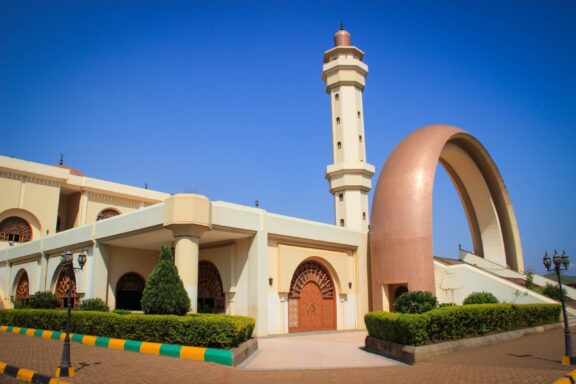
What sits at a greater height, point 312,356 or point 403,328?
point 403,328

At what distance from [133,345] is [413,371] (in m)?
7.35

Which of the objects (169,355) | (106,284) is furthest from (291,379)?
(106,284)

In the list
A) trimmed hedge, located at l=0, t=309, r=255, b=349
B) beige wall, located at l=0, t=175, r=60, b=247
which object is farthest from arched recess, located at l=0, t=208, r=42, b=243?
trimmed hedge, located at l=0, t=309, r=255, b=349

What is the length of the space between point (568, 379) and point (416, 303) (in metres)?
7.09

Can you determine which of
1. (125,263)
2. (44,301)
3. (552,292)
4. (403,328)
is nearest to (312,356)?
(403,328)

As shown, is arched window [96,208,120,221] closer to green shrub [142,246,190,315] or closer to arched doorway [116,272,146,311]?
arched doorway [116,272,146,311]

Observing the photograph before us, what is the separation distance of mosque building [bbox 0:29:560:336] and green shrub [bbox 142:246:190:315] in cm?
167

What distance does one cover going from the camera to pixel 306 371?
32.2ft

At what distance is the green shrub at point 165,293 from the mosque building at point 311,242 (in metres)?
1.67

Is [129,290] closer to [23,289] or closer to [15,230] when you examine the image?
[23,289]

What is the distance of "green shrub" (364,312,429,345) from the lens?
36.8 feet

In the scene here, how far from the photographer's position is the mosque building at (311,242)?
703 inches

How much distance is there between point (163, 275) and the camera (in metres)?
13.6

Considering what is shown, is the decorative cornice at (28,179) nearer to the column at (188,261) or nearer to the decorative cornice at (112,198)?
the decorative cornice at (112,198)
